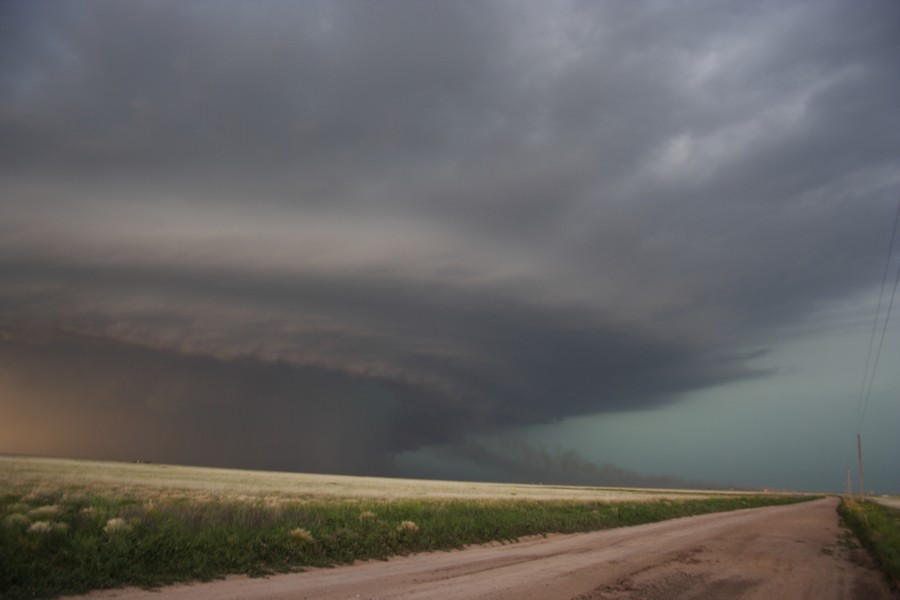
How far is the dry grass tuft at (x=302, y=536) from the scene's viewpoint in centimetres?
1788

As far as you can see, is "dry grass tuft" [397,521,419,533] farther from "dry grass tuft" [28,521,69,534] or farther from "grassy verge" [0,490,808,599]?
"dry grass tuft" [28,521,69,534]

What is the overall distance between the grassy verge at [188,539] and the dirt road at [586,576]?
41.0 inches

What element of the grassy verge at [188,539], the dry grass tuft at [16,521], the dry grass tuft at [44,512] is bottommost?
the grassy verge at [188,539]

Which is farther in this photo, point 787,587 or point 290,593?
point 787,587

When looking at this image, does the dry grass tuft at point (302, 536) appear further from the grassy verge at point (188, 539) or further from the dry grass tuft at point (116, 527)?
the dry grass tuft at point (116, 527)

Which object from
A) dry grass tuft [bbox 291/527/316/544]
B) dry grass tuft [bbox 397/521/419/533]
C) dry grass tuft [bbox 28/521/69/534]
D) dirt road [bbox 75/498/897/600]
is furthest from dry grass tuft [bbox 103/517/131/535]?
dry grass tuft [bbox 397/521/419/533]

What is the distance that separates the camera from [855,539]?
30.0 metres

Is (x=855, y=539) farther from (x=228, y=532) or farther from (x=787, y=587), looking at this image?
(x=228, y=532)

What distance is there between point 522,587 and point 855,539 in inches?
1024

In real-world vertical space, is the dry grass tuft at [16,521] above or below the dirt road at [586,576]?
above

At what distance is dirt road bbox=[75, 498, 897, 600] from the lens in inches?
513

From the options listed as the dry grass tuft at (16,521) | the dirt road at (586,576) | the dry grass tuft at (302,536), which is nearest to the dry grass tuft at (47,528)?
the dry grass tuft at (16,521)

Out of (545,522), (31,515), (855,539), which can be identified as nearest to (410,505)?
(545,522)

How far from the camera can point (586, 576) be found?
15.8m
